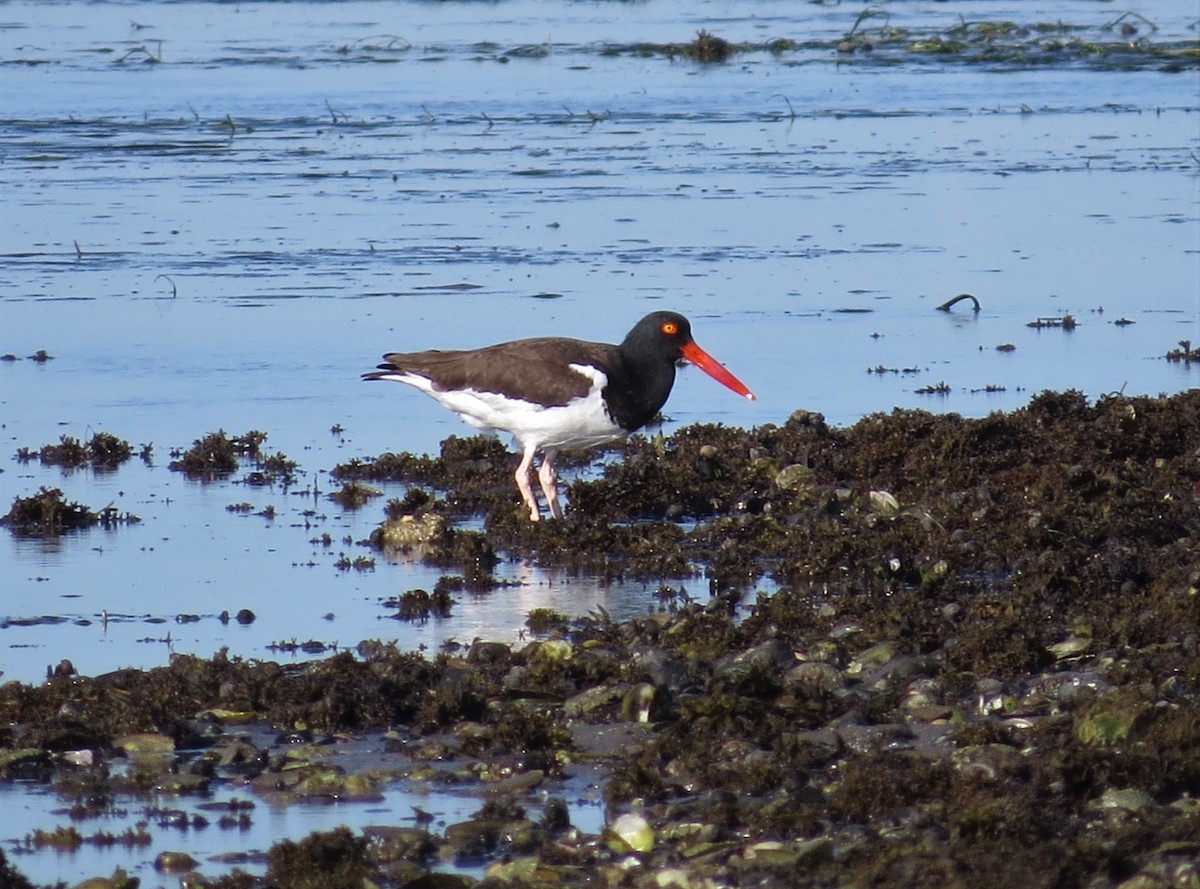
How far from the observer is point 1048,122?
23.4m

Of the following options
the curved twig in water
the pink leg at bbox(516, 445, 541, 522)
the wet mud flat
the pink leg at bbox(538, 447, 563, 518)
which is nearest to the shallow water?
the curved twig in water

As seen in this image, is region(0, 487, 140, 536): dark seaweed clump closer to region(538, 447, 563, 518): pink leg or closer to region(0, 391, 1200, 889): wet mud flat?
region(0, 391, 1200, 889): wet mud flat

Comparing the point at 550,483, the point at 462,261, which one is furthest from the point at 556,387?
the point at 462,261

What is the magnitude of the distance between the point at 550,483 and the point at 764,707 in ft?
11.1

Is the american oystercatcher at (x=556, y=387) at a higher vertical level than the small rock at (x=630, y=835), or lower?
higher

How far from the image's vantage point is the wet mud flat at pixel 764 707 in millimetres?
5094

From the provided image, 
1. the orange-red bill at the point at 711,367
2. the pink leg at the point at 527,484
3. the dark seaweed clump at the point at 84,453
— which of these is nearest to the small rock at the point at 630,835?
the pink leg at the point at 527,484

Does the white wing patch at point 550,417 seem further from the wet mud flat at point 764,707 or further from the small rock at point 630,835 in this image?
the small rock at point 630,835

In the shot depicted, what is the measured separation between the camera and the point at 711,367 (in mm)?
10297

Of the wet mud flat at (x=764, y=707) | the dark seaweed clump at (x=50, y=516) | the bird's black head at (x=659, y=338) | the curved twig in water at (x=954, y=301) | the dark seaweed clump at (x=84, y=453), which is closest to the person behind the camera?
the wet mud flat at (x=764, y=707)

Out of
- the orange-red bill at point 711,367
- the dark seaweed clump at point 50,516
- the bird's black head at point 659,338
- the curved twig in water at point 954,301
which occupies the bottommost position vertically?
the dark seaweed clump at point 50,516

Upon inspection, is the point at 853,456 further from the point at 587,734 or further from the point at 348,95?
the point at 348,95

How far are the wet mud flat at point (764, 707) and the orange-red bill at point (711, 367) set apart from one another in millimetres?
841

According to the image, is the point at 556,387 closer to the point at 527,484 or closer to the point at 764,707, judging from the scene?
the point at 527,484
